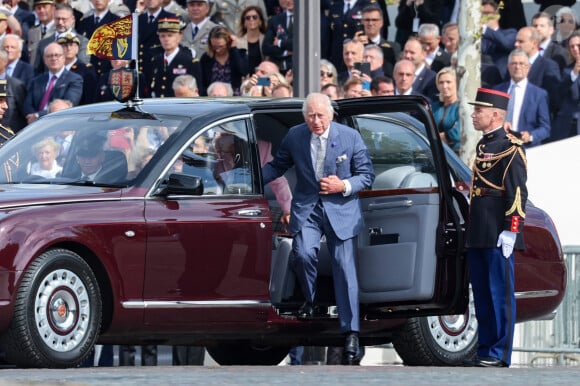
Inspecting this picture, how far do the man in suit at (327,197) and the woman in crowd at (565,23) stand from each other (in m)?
7.64

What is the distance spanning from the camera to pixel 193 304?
11.1 metres

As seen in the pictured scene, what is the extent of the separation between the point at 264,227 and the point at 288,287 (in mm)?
537

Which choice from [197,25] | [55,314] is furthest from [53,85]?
[55,314]

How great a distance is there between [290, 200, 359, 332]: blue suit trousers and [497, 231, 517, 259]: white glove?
0.99 m

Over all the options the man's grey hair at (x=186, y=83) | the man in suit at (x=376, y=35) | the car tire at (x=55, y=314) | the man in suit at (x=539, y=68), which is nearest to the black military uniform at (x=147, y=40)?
the man in suit at (x=376, y=35)

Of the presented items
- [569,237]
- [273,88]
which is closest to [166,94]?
[273,88]

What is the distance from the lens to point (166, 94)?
19.6 m

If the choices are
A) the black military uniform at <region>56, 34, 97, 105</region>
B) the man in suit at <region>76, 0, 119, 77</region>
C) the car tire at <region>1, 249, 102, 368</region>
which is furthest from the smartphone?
the car tire at <region>1, 249, 102, 368</region>

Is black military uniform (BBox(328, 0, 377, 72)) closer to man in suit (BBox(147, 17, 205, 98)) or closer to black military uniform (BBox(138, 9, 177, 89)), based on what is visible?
man in suit (BBox(147, 17, 205, 98))

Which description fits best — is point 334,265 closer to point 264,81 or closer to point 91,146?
point 91,146

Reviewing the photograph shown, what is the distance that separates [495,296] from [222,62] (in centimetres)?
826

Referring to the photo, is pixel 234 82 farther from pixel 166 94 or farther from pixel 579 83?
pixel 579 83

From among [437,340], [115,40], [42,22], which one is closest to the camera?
[437,340]

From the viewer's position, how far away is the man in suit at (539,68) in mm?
18078
